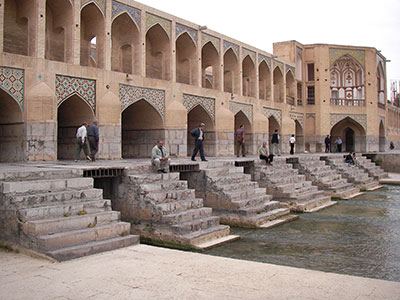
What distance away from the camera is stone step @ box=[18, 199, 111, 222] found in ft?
19.3

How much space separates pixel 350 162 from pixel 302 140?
759 centimetres

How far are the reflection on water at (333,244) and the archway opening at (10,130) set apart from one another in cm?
651

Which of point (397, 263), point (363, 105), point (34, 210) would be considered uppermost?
point (363, 105)

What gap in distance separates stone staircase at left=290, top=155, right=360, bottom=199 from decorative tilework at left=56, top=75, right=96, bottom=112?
696cm

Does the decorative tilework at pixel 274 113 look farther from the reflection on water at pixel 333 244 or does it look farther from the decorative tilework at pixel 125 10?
the reflection on water at pixel 333 244

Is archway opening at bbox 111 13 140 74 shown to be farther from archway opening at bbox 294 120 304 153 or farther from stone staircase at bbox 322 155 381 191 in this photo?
archway opening at bbox 294 120 304 153

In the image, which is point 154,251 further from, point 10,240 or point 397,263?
point 397,263

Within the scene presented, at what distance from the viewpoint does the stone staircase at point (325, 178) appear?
13.9 m

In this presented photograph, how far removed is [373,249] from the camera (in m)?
6.96

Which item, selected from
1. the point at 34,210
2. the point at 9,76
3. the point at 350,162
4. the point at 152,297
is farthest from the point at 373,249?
the point at 350,162

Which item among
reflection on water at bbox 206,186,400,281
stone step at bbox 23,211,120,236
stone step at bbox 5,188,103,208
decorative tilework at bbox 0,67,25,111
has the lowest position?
reflection on water at bbox 206,186,400,281

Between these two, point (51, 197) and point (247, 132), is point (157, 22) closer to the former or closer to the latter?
point (247, 132)

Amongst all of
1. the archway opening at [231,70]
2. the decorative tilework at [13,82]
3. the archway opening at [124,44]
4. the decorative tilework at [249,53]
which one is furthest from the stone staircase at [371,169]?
the decorative tilework at [13,82]

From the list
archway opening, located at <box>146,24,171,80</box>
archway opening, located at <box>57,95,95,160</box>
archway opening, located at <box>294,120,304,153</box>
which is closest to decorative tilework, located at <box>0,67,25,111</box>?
archway opening, located at <box>57,95,95,160</box>
